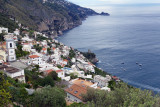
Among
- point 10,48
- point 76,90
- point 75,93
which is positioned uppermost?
point 10,48

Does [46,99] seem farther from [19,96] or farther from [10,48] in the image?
[10,48]

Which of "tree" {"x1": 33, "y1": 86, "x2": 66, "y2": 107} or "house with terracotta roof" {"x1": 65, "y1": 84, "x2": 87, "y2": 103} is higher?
"tree" {"x1": 33, "y1": 86, "x2": 66, "y2": 107}

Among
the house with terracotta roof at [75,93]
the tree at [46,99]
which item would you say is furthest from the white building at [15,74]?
the tree at [46,99]

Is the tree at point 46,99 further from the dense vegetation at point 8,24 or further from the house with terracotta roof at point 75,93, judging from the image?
the dense vegetation at point 8,24

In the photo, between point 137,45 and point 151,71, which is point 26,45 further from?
point 137,45

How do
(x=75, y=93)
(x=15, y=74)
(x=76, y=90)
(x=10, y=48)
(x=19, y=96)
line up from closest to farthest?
(x=19, y=96)
(x=75, y=93)
(x=15, y=74)
(x=76, y=90)
(x=10, y=48)

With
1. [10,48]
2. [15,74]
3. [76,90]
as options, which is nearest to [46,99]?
[76,90]

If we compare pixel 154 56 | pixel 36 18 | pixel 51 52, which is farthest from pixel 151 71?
pixel 36 18

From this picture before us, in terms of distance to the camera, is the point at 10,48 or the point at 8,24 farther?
the point at 8,24

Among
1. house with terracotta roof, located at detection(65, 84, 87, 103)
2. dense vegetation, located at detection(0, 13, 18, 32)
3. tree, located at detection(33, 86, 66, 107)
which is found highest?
dense vegetation, located at detection(0, 13, 18, 32)

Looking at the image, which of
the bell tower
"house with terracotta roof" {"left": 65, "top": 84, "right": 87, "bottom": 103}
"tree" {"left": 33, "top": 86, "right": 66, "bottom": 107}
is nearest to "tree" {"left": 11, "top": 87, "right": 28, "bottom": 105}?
"tree" {"left": 33, "top": 86, "right": 66, "bottom": 107}

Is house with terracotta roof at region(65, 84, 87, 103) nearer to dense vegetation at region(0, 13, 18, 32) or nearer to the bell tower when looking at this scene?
the bell tower
